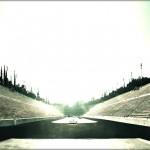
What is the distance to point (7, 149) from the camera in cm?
1500

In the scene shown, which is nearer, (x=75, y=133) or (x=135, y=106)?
(x=75, y=133)

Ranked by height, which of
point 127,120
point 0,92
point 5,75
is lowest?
point 127,120

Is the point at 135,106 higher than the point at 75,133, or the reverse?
the point at 135,106

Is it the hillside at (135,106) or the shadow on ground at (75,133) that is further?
the hillside at (135,106)

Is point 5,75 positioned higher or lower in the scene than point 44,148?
higher

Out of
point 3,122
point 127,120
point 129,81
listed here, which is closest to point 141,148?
point 3,122

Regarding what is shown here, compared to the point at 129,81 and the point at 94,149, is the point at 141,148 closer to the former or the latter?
the point at 94,149

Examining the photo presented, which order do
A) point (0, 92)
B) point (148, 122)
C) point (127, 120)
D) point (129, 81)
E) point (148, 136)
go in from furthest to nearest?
point (129, 81)
point (0, 92)
point (127, 120)
point (148, 122)
point (148, 136)

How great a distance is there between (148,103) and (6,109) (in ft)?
120

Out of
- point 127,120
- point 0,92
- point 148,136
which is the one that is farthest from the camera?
point 0,92

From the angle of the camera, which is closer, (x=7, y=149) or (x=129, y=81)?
(x=7, y=149)

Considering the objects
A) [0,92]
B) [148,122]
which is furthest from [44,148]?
[0,92]

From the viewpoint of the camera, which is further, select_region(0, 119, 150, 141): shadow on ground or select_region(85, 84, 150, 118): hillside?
select_region(85, 84, 150, 118): hillside

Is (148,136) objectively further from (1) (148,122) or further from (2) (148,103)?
(2) (148,103)
